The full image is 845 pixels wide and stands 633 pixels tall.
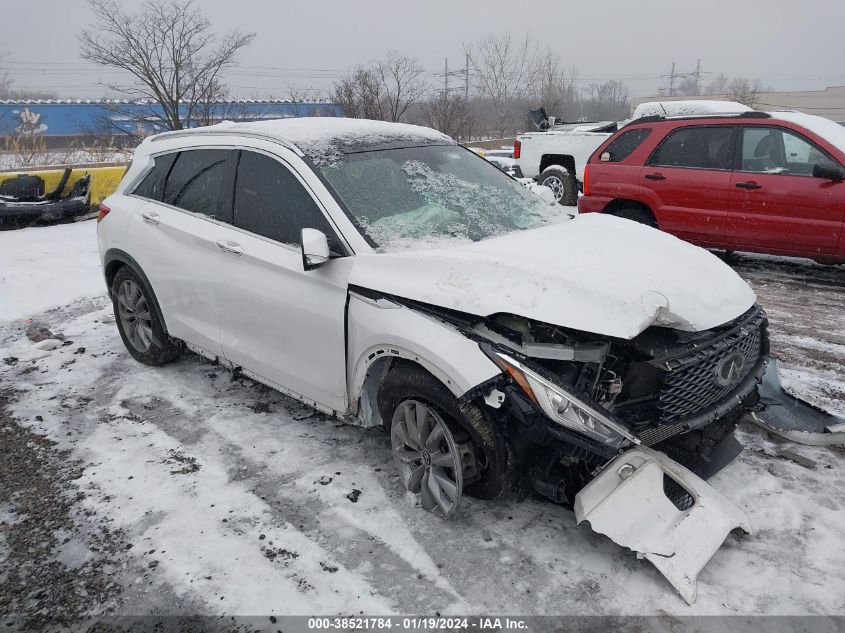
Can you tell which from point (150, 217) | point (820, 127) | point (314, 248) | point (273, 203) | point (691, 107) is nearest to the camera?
point (314, 248)

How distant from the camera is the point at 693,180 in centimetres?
700

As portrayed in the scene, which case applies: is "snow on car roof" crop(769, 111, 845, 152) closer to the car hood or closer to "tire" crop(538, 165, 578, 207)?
the car hood

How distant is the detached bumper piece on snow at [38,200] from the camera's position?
10.3 metres

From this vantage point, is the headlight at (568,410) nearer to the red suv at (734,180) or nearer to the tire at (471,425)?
the tire at (471,425)

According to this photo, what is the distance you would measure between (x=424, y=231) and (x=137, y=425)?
2.33 metres

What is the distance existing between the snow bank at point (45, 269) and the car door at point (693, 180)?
22.2 ft

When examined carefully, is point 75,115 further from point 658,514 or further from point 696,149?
point 658,514

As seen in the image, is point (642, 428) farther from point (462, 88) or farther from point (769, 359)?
point (462, 88)

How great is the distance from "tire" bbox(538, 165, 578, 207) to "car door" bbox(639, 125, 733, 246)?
4.45m

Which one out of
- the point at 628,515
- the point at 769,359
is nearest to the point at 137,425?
the point at 628,515

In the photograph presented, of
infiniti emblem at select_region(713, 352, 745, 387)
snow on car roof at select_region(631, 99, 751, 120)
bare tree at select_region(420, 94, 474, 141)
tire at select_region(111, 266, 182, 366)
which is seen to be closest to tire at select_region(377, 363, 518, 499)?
infiniti emblem at select_region(713, 352, 745, 387)

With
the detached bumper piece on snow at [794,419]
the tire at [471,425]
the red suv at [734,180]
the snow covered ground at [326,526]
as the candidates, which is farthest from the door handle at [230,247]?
the red suv at [734,180]

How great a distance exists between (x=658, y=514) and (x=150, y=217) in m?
3.75

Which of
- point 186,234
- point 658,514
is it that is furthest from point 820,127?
point 186,234
